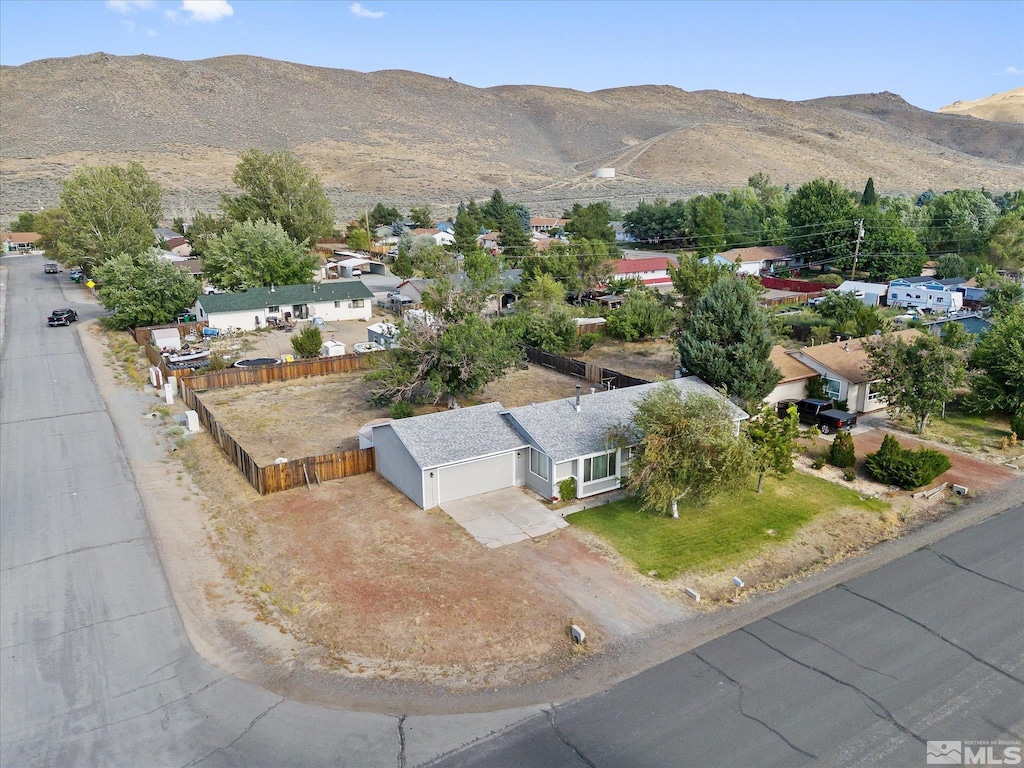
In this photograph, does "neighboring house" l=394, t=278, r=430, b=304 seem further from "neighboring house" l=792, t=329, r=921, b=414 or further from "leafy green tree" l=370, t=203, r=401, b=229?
"leafy green tree" l=370, t=203, r=401, b=229

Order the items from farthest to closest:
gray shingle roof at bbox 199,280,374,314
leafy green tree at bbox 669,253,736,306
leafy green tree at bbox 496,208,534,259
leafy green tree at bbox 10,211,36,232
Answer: leafy green tree at bbox 10,211,36,232
leafy green tree at bbox 496,208,534,259
gray shingle roof at bbox 199,280,374,314
leafy green tree at bbox 669,253,736,306

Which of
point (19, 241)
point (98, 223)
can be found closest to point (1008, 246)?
point (98, 223)

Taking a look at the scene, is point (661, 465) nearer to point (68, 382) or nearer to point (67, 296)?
point (68, 382)

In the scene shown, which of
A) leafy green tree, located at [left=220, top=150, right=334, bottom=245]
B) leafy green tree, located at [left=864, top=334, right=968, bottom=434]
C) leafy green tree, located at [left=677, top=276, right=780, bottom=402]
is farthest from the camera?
leafy green tree, located at [left=220, top=150, right=334, bottom=245]

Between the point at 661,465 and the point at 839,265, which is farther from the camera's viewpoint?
the point at 839,265

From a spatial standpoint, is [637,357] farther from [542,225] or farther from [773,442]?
[542,225]

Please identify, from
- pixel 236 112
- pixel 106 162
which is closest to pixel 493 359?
pixel 106 162

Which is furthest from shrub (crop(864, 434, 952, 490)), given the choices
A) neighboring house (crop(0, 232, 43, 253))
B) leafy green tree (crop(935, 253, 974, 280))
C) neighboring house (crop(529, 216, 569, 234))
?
neighboring house (crop(0, 232, 43, 253))
